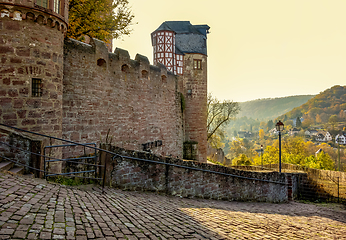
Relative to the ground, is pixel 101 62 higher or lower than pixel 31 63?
higher

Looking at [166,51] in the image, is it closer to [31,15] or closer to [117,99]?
[117,99]

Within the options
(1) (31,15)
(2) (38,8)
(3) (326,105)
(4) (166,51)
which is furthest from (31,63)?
(3) (326,105)

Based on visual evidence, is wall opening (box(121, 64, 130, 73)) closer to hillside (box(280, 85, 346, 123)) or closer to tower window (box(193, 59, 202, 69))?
tower window (box(193, 59, 202, 69))

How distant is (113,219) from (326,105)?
16342 centimetres

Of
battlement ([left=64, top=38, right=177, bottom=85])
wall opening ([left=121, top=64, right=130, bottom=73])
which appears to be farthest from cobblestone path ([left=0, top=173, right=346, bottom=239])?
wall opening ([left=121, top=64, right=130, bottom=73])

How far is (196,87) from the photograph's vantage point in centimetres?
2195

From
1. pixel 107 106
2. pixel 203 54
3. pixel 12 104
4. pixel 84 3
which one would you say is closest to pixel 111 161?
pixel 12 104

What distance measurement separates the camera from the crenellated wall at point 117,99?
1052cm

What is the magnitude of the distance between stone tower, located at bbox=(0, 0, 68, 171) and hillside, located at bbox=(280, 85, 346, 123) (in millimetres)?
147824

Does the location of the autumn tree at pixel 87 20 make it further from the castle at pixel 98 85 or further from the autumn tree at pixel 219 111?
the autumn tree at pixel 219 111

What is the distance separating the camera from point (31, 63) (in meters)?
7.68

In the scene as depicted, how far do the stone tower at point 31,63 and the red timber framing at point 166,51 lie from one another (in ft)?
42.8

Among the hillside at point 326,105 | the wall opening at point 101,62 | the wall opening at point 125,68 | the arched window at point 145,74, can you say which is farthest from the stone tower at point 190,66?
the hillside at point 326,105

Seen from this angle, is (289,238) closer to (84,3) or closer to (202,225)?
(202,225)
